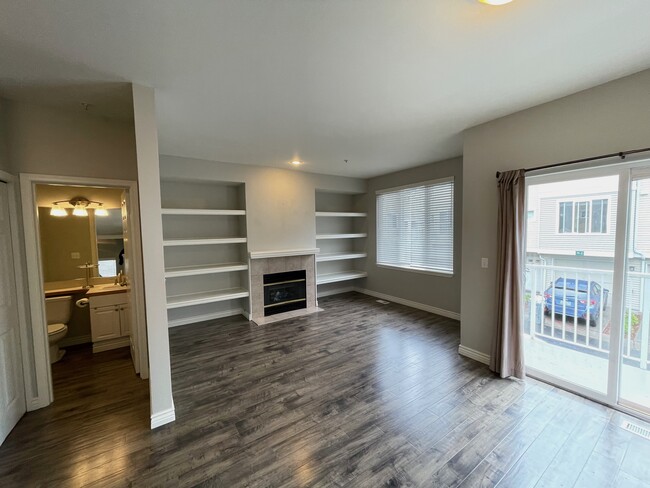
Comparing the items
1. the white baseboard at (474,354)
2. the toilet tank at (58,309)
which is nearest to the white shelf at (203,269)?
the toilet tank at (58,309)

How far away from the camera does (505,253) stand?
269 cm

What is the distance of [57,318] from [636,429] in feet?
19.5

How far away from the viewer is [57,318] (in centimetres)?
337

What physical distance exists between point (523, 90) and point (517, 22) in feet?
3.16

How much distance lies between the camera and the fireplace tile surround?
15.3 ft

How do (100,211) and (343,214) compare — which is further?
(343,214)

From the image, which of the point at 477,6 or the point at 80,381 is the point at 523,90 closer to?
the point at 477,6

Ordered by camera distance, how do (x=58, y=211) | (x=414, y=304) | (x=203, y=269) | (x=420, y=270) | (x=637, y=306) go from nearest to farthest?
(x=637, y=306) < (x=58, y=211) < (x=203, y=269) < (x=420, y=270) < (x=414, y=304)

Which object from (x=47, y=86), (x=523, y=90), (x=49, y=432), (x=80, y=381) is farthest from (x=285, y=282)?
(x=523, y=90)

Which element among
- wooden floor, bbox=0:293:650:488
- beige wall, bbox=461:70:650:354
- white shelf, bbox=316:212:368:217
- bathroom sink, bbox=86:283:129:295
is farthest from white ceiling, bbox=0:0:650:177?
white shelf, bbox=316:212:368:217

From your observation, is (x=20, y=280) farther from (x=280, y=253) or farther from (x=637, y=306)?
(x=637, y=306)

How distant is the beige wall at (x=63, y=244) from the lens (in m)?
3.65

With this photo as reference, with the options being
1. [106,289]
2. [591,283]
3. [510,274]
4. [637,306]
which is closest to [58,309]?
[106,289]

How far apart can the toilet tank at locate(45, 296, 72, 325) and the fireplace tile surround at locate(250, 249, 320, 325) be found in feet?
7.80
